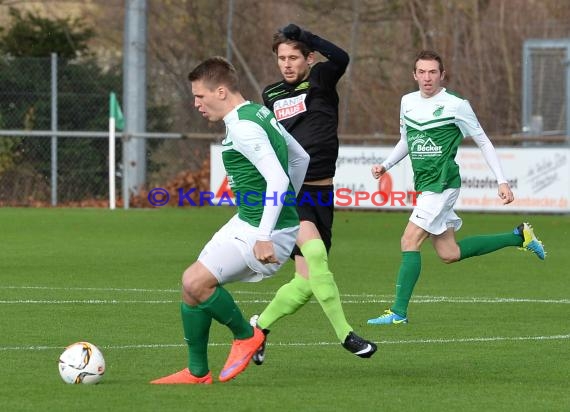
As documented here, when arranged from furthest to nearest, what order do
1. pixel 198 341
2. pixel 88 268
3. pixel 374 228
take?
pixel 374 228
pixel 88 268
pixel 198 341

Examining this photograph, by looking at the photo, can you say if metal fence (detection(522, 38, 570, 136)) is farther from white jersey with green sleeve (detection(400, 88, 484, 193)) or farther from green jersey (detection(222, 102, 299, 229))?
green jersey (detection(222, 102, 299, 229))

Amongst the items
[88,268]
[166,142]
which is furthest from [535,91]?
[88,268]

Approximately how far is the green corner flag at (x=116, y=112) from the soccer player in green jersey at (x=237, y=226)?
1795cm

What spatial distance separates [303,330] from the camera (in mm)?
9945

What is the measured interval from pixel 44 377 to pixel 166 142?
19.3m

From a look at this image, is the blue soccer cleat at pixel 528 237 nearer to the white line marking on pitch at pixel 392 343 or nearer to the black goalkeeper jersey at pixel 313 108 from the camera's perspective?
the white line marking on pitch at pixel 392 343

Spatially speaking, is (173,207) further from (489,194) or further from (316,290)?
(316,290)

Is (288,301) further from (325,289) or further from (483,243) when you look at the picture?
(483,243)

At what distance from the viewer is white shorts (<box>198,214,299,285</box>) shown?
7359mm

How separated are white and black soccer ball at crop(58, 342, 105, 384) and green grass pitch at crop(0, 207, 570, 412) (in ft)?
0.25

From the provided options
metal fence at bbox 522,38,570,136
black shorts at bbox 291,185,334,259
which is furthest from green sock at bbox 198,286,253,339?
metal fence at bbox 522,38,570,136

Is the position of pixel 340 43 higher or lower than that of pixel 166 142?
higher

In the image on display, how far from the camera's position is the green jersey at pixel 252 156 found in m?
7.32

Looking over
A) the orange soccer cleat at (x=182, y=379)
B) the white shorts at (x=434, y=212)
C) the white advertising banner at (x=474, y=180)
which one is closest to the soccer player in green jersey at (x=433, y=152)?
the white shorts at (x=434, y=212)
